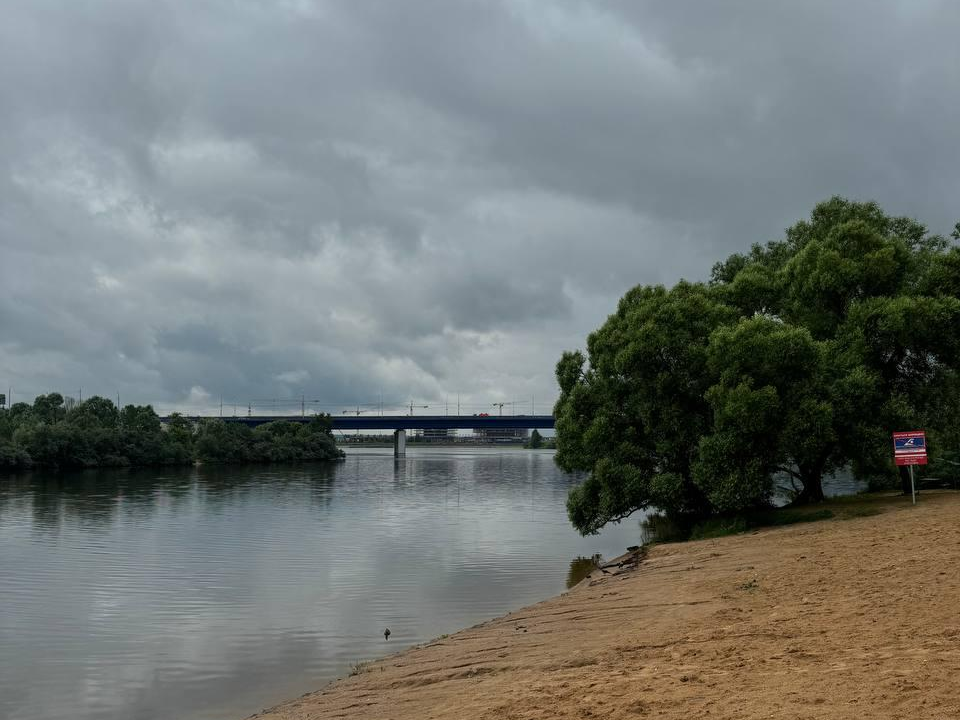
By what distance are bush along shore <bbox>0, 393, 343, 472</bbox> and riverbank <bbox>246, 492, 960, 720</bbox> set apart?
367ft

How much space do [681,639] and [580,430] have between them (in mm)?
25800

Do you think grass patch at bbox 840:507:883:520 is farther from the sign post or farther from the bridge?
the bridge

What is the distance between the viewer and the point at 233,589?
30906 mm

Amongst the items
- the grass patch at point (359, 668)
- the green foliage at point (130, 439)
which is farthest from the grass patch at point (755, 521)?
the green foliage at point (130, 439)

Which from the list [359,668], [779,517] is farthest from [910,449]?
[359,668]

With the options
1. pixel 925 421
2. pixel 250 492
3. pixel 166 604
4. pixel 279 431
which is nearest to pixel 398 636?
pixel 166 604

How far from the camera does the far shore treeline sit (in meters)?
33.2

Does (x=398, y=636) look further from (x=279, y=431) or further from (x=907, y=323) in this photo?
(x=279, y=431)

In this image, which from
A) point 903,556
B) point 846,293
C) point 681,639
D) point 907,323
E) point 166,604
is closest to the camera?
point 681,639

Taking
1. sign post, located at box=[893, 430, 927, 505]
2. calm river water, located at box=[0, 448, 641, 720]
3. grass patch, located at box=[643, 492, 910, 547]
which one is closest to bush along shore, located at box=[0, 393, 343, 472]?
calm river water, located at box=[0, 448, 641, 720]

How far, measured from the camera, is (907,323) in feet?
110

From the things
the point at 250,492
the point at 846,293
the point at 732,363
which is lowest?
the point at 250,492

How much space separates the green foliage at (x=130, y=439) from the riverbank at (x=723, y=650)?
366ft

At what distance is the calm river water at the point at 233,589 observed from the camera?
756 inches
